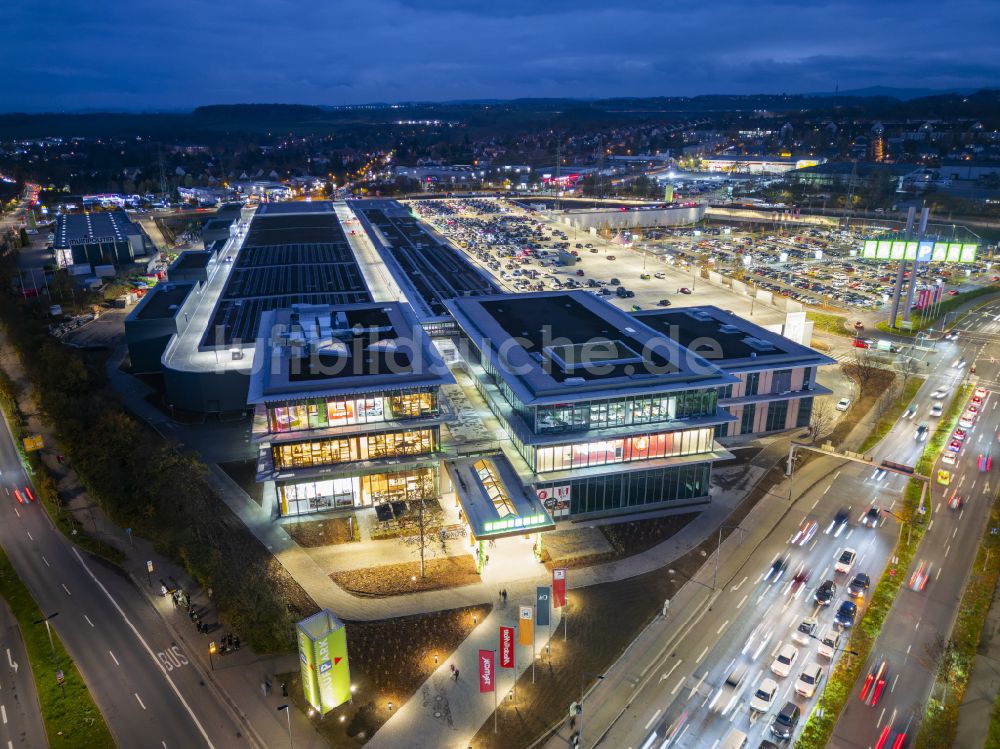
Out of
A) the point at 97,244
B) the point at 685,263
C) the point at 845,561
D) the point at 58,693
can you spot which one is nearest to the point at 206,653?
the point at 58,693

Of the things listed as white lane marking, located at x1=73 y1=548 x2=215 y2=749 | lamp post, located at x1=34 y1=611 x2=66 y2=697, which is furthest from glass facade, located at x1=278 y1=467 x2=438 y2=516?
lamp post, located at x1=34 y1=611 x2=66 y2=697

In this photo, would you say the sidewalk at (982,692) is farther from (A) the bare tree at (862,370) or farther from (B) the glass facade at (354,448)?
(A) the bare tree at (862,370)

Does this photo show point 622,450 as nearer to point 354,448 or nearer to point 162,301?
point 354,448

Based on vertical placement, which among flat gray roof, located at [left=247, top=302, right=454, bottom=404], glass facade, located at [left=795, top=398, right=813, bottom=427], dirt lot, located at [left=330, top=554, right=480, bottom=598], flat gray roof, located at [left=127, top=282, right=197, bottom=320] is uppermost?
flat gray roof, located at [left=247, top=302, right=454, bottom=404]

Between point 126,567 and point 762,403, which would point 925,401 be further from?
point 126,567

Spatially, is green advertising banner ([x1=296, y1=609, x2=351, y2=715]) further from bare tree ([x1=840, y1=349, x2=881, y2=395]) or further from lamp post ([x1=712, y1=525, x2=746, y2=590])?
bare tree ([x1=840, y1=349, x2=881, y2=395])

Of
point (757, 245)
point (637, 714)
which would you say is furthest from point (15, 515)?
point (757, 245)
